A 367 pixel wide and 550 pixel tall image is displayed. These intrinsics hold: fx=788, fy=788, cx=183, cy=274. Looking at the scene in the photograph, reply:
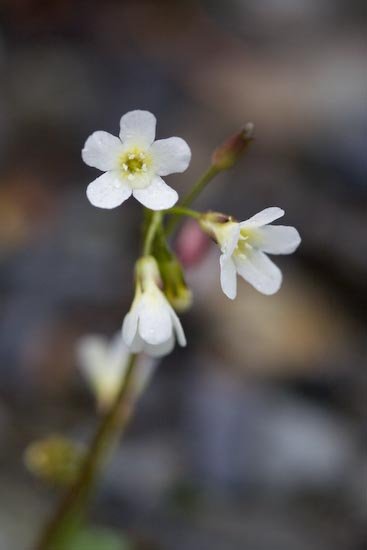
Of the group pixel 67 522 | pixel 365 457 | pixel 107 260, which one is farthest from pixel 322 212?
pixel 67 522

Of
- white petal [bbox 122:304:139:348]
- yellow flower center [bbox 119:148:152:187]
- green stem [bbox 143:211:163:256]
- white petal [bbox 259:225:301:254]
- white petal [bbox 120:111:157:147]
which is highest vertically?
white petal [bbox 120:111:157:147]

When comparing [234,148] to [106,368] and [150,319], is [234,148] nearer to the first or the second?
[150,319]

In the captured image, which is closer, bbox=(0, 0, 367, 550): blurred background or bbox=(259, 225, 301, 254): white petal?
bbox=(259, 225, 301, 254): white petal

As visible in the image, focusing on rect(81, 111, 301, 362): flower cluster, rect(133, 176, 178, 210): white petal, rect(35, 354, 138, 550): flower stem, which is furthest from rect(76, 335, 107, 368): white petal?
rect(133, 176, 178, 210): white petal

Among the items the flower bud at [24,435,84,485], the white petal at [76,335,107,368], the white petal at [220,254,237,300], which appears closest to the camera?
the white petal at [220,254,237,300]

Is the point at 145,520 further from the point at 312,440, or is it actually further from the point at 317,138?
the point at 317,138

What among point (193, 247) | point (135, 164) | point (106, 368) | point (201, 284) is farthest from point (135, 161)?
point (201, 284)

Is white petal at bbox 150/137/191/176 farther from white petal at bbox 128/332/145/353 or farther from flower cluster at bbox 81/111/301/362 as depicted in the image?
white petal at bbox 128/332/145/353
